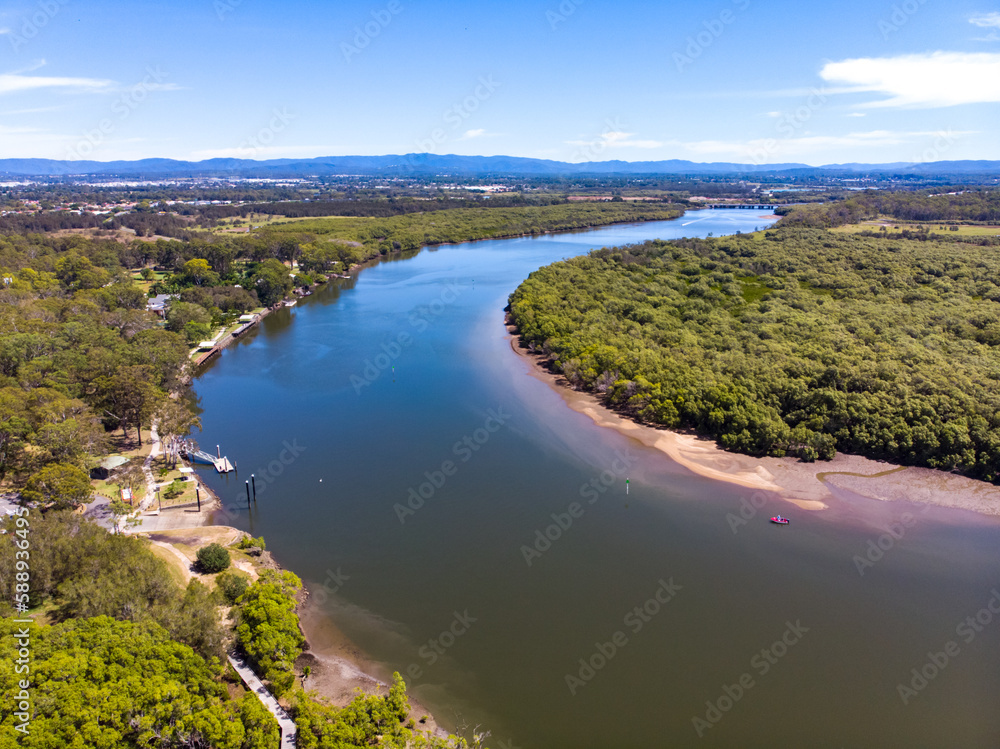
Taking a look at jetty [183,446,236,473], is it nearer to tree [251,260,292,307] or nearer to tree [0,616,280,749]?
tree [0,616,280,749]

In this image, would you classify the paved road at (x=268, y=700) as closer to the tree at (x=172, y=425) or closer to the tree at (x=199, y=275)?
the tree at (x=172, y=425)

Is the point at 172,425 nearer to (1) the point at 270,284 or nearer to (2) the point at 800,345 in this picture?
(1) the point at 270,284

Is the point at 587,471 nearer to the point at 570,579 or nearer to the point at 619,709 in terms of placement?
the point at 570,579

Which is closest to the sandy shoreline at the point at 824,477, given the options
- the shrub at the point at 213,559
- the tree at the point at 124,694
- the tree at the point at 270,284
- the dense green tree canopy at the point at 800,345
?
the dense green tree canopy at the point at 800,345

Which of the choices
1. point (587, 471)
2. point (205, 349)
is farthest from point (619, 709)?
point (205, 349)

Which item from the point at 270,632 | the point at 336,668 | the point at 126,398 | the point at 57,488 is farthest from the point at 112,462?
the point at 336,668

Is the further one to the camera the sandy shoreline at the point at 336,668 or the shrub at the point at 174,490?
the shrub at the point at 174,490

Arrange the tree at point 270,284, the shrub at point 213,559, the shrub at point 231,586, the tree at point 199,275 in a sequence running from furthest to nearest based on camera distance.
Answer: the tree at point 199,275, the tree at point 270,284, the shrub at point 213,559, the shrub at point 231,586
